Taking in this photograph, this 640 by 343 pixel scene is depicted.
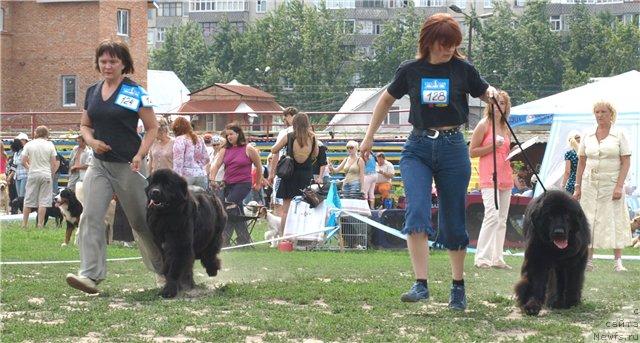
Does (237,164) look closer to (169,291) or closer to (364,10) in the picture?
(169,291)

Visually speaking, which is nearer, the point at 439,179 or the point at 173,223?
the point at 439,179

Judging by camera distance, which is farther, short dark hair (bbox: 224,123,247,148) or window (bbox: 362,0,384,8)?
window (bbox: 362,0,384,8)

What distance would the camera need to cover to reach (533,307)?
7457 millimetres

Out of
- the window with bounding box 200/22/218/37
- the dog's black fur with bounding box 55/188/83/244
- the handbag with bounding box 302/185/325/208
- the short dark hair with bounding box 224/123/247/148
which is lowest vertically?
the dog's black fur with bounding box 55/188/83/244

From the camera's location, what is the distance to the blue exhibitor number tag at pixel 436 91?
7.42 metres

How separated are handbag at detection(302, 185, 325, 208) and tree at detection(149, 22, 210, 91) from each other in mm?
71078

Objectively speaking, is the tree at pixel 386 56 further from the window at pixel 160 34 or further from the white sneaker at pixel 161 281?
the white sneaker at pixel 161 281

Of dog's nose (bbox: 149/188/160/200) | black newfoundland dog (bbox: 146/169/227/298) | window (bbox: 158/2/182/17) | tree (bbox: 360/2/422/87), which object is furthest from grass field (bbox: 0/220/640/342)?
window (bbox: 158/2/182/17)

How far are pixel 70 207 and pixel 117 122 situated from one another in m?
8.07

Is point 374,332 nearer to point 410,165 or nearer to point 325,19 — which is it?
point 410,165

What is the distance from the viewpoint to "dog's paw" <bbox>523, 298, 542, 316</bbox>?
7.46 m

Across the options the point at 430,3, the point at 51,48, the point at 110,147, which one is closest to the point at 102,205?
the point at 110,147

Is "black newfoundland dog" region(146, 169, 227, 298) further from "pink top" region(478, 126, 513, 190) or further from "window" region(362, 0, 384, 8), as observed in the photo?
"window" region(362, 0, 384, 8)

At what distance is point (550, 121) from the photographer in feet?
73.2
